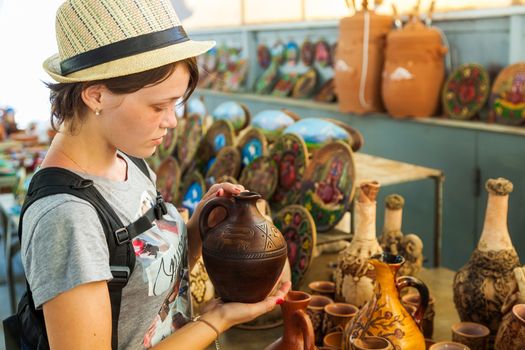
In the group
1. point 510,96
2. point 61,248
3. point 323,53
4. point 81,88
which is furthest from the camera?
point 323,53

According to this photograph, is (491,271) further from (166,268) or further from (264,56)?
(264,56)

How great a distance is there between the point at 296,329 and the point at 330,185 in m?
1.05

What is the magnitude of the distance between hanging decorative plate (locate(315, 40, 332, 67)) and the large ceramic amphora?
4.57m

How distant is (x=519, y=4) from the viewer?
13.5 feet

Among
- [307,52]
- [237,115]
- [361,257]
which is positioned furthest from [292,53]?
[361,257]

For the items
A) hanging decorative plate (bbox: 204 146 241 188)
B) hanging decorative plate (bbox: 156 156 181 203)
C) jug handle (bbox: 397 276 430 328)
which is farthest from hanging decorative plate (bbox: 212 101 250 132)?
jug handle (bbox: 397 276 430 328)

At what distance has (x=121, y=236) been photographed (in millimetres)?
1208

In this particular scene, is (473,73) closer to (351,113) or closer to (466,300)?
(351,113)

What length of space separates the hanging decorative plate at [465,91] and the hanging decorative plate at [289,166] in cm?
198

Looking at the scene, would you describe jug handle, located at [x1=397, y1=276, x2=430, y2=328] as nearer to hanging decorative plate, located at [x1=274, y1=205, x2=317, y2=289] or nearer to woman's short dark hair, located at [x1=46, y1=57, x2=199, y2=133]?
hanging decorative plate, located at [x1=274, y1=205, x2=317, y2=289]

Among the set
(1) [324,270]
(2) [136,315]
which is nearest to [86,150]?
(2) [136,315]

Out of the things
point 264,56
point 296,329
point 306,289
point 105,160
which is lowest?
point 306,289

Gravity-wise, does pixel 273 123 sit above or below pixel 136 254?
below

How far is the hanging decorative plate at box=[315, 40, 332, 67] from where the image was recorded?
19.6 feet
